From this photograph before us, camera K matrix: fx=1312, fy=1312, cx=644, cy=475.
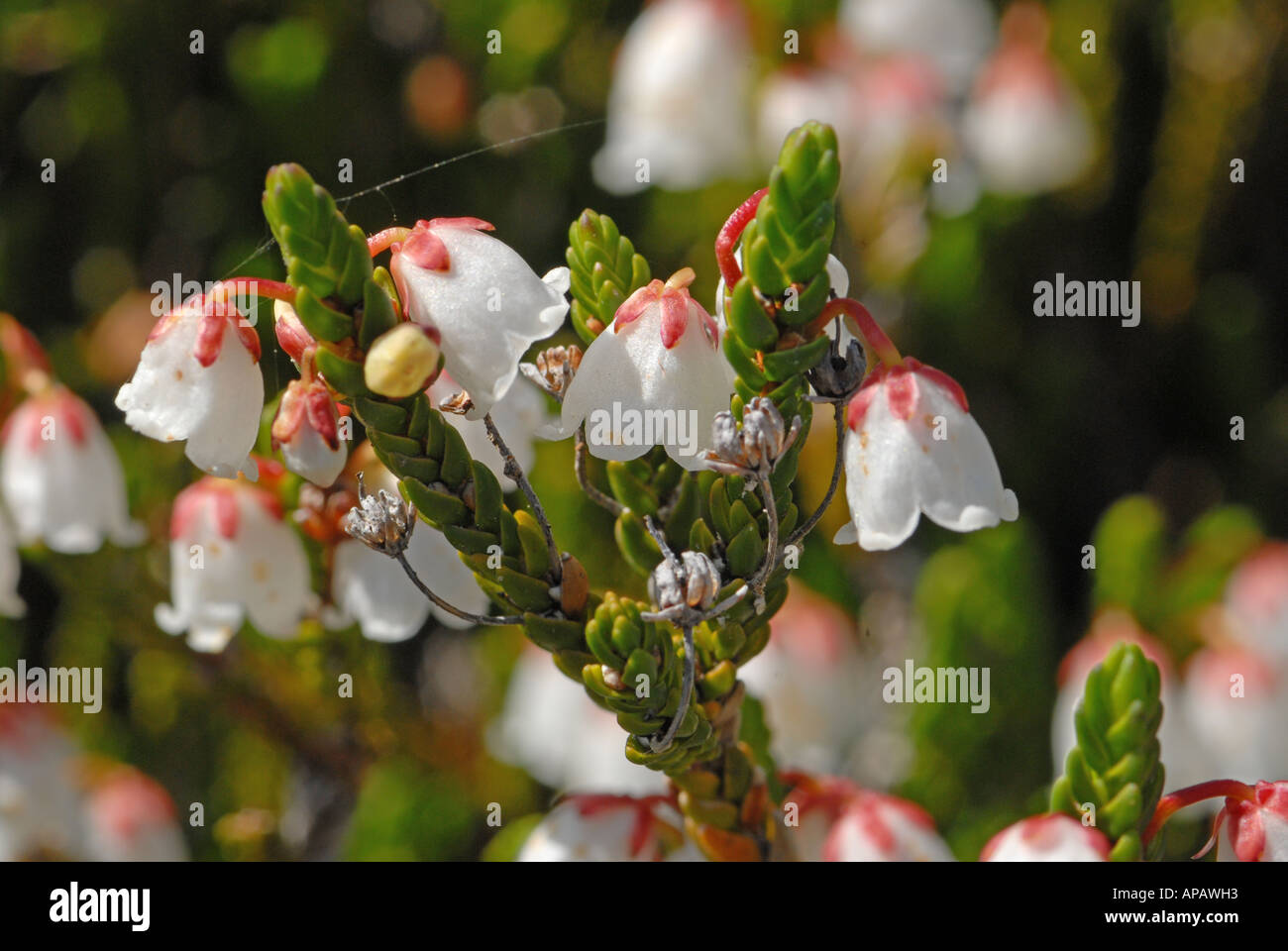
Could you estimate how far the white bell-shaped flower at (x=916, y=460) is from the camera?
39.9 inches

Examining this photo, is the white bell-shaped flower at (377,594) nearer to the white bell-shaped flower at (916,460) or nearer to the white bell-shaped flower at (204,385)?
A: the white bell-shaped flower at (204,385)

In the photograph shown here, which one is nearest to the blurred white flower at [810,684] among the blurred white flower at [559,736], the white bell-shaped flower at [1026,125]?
the blurred white flower at [559,736]

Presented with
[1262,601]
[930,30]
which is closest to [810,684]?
[1262,601]

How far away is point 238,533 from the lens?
4.80 ft

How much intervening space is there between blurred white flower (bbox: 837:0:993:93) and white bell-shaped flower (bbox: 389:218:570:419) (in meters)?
2.04

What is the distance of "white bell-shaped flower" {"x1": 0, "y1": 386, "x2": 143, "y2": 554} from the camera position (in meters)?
1.68

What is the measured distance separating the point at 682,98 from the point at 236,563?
4.74ft

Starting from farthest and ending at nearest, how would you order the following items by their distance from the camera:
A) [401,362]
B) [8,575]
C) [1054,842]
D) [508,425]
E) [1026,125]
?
[1026,125], [8,575], [508,425], [1054,842], [401,362]

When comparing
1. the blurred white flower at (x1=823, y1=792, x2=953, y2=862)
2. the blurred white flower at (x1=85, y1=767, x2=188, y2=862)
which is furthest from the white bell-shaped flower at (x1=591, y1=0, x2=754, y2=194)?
the blurred white flower at (x1=823, y1=792, x2=953, y2=862)

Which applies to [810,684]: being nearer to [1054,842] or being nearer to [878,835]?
[878,835]

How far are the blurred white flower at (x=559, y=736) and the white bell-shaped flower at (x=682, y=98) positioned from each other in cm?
95

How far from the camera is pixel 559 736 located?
2.03m

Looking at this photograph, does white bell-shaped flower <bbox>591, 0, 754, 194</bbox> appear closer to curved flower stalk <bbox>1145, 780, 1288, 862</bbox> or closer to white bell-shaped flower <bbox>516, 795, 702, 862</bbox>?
white bell-shaped flower <bbox>516, 795, 702, 862</bbox>
